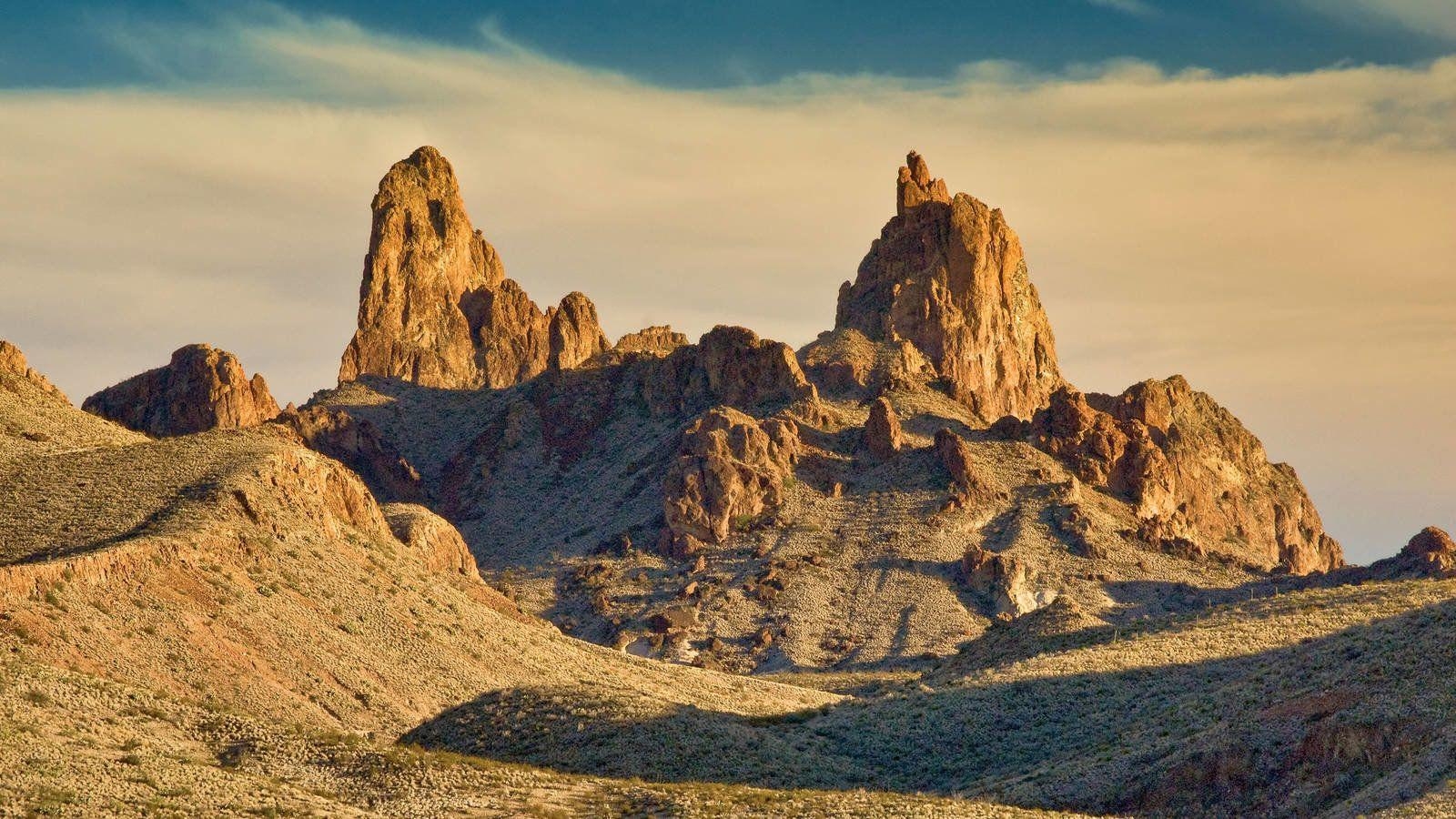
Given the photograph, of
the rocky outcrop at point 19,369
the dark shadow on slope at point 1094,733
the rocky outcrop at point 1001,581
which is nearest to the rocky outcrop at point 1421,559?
the rocky outcrop at point 1001,581

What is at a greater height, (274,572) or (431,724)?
(274,572)

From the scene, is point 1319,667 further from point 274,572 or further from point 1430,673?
point 274,572

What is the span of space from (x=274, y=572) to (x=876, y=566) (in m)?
86.8

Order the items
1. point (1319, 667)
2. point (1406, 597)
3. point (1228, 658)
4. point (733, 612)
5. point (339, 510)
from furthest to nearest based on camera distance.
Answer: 1. point (733, 612)
2. point (339, 510)
3. point (1406, 597)
4. point (1228, 658)
5. point (1319, 667)

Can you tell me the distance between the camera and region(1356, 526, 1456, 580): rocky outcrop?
585 feet

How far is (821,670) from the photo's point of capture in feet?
588

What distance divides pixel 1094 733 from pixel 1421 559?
83.3 m

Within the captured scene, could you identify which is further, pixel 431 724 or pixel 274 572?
pixel 274 572

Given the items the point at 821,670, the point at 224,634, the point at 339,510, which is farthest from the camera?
the point at 821,670

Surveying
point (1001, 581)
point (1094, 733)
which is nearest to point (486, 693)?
point (1094, 733)

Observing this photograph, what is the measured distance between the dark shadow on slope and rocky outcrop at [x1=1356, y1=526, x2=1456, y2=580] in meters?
65.2

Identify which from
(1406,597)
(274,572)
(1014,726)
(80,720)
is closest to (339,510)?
(274,572)

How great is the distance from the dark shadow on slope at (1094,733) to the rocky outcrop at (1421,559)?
65211mm

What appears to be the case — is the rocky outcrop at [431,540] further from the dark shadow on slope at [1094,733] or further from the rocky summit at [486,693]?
the dark shadow on slope at [1094,733]
